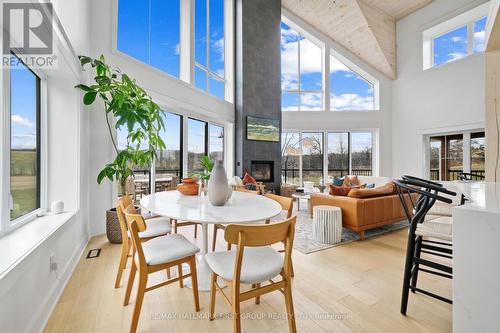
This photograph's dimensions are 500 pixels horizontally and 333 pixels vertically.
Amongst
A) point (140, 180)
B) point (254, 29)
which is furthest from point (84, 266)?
point (254, 29)

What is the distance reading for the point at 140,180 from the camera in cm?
404

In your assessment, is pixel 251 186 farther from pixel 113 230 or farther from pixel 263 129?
pixel 113 230

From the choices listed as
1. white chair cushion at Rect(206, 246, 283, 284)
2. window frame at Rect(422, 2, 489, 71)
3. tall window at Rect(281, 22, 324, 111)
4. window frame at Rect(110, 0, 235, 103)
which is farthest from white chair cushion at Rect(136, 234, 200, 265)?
window frame at Rect(422, 2, 489, 71)

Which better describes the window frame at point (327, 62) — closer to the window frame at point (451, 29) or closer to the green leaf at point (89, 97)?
the window frame at point (451, 29)

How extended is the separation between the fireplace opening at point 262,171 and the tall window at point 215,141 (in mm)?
920

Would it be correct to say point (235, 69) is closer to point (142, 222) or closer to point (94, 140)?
point (94, 140)

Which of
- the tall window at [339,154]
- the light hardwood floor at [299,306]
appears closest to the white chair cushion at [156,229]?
the light hardwood floor at [299,306]

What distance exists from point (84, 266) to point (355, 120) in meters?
7.32

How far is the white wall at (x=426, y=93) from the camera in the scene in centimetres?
511

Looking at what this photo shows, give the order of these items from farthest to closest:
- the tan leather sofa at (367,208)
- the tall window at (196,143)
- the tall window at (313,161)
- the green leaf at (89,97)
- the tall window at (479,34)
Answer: the tall window at (313,161) → the tall window at (479,34) → the tall window at (196,143) → the tan leather sofa at (367,208) → the green leaf at (89,97)

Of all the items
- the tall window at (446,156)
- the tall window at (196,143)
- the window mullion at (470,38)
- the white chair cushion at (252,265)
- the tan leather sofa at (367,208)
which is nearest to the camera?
the white chair cushion at (252,265)

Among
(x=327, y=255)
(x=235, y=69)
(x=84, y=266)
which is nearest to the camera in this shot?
(x=84, y=266)

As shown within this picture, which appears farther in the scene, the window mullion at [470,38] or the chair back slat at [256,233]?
the window mullion at [470,38]

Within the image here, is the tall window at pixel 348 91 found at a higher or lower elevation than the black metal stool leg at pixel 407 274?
higher
